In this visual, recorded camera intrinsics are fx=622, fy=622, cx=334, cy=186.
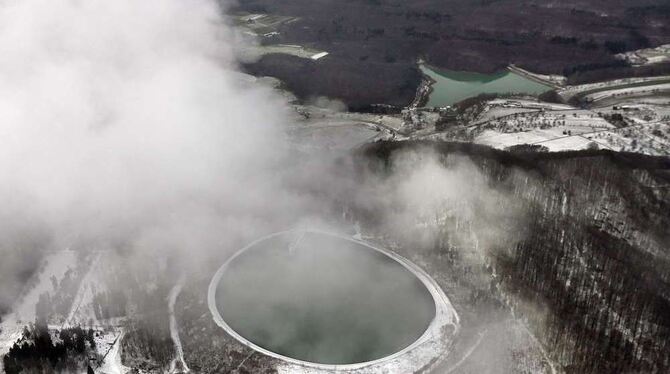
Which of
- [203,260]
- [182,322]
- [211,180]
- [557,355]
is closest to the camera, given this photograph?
[557,355]

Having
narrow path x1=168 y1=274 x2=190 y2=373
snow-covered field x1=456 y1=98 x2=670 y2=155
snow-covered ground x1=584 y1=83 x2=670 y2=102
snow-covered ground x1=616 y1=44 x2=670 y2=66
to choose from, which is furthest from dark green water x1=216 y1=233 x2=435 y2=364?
snow-covered ground x1=616 y1=44 x2=670 y2=66

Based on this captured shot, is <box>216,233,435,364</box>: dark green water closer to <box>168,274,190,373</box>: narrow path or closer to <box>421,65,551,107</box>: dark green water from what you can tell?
<box>168,274,190,373</box>: narrow path

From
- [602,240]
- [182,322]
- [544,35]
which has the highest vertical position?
[544,35]

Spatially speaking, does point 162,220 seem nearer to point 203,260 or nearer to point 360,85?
point 203,260

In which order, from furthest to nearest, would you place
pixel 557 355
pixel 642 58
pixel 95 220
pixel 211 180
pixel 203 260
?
pixel 642 58
pixel 211 180
pixel 95 220
pixel 203 260
pixel 557 355

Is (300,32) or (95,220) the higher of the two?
(300,32)

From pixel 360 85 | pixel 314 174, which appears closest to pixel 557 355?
pixel 314 174

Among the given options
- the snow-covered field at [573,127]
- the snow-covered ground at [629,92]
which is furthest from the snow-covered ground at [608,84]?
the snow-covered field at [573,127]
